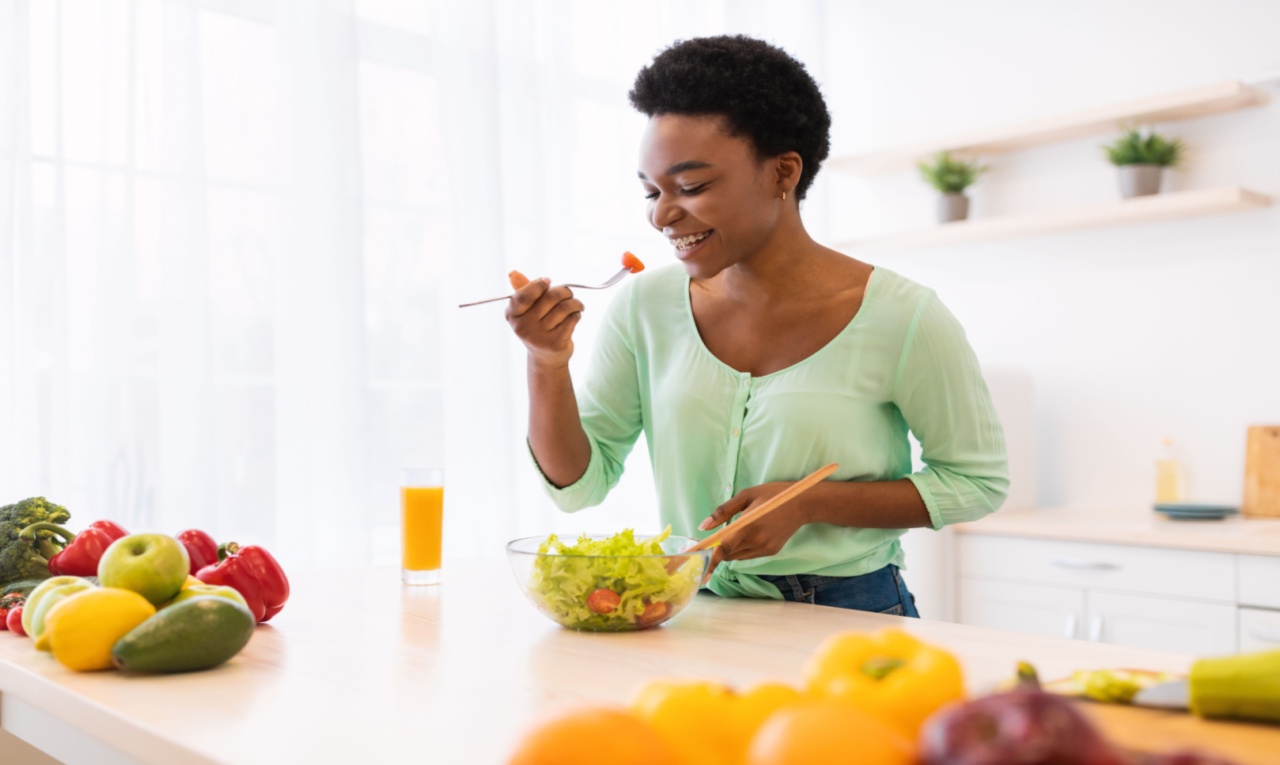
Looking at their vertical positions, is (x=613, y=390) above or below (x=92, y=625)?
above

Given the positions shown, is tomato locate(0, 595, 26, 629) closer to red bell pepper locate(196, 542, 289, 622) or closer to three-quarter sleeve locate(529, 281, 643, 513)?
red bell pepper locate(196, 542, 289, 622)

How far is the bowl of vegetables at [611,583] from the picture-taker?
3.98 feet

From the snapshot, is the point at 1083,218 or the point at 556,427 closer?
the point at 556,427

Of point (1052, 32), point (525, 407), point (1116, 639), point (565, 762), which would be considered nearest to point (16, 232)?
point (525, 407)

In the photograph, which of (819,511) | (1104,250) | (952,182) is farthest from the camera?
(952,182)

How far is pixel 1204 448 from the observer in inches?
125

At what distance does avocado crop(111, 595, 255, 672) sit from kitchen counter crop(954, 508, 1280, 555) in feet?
7.49

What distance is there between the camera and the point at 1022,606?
2986 millimetres

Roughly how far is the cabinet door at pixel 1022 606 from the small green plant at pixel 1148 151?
122cm

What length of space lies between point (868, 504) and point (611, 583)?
17.1 inches

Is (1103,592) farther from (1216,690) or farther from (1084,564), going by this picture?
(1216,690)

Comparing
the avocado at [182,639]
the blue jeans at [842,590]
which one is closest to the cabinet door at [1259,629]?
the blue jeans at [842,590]

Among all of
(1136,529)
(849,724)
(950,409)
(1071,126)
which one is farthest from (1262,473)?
(849,724)

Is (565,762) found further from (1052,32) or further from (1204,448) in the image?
(1052,32)
